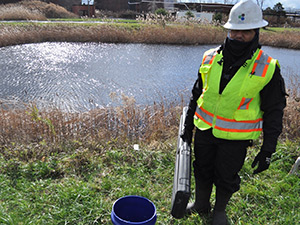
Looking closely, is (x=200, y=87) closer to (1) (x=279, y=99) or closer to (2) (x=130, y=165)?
A: (1) (x=279, y=99)

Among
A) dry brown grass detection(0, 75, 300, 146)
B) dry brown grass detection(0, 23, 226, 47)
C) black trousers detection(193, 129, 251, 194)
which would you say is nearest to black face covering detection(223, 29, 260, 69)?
black trousers detection(193, 129, 251, 194)

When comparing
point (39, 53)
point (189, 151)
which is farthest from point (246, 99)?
point (39, 53)

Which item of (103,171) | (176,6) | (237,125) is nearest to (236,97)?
(237,125)

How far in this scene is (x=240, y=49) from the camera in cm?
186

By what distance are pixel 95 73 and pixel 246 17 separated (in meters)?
6.95

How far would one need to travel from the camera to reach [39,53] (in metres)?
10.7

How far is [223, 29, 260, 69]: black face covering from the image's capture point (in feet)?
6.04

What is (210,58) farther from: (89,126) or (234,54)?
(89,126)

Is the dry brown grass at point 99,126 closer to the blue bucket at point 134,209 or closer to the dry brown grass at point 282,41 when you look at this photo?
the blue bucket at point 134,209

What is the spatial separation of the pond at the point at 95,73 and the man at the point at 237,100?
296 cm

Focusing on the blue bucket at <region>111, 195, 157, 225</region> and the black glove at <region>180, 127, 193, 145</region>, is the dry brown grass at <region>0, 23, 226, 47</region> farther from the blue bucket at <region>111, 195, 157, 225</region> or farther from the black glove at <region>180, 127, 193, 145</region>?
the blue bucket at <region>111, 195, 157, 225</region>

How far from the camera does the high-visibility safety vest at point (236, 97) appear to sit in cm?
182

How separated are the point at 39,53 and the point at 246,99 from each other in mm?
10374

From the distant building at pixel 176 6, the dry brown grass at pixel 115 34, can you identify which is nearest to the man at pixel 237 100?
the dry brown grass at pixel 115 34
